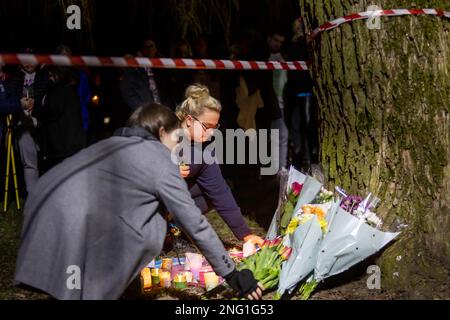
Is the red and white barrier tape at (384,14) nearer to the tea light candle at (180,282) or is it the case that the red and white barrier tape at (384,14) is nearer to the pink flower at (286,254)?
the pink flower at (286,254)

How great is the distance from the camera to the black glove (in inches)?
135

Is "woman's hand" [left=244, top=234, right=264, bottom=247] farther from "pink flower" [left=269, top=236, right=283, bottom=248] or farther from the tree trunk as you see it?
the tree trunk

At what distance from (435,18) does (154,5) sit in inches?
236

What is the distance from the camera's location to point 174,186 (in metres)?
3.28

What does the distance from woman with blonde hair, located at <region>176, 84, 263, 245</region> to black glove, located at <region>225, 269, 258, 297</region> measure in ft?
3.85

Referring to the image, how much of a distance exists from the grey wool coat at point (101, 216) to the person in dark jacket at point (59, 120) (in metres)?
3.42

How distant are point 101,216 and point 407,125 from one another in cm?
199

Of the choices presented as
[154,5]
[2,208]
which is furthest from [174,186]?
[154,5]

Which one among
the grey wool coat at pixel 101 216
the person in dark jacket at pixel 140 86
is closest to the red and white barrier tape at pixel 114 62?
the grey wool coat at pixel 101 216

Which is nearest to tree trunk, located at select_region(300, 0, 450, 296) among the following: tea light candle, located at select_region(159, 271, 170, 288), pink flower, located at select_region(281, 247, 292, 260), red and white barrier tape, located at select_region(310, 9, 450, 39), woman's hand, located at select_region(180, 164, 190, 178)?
red and white barrier tape, located at select_region(310, 9, 450, 39)

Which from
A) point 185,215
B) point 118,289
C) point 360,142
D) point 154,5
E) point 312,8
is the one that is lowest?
point 118,289

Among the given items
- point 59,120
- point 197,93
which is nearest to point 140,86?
point 59,120

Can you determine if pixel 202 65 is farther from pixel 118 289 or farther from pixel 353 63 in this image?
pixel 118 289

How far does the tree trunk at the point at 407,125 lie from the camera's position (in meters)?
4.00
